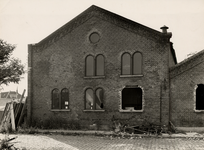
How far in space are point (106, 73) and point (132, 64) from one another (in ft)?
6.92

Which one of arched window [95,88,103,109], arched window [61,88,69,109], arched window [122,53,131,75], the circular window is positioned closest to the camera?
arched window [122,53,131,75]

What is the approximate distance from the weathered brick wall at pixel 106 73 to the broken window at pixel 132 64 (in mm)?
365

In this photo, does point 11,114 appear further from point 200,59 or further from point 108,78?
point 200,59

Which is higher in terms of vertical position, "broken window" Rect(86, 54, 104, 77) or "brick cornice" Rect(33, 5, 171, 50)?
"brick cornice" Rect(33, 5, 171, 50)

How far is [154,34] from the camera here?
725 inches

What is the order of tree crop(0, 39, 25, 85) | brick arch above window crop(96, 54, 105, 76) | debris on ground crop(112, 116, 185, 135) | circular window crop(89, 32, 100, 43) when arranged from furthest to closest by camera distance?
circular window crop(89, 32, 100, 43) < brick arch above window crop(96, 54, 105, 76) < debris on ground crop(112, 116, 185, 135) < tree crop(0, 39, 25, 85)

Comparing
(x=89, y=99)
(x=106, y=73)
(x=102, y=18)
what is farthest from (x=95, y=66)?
(x=102, y=18)

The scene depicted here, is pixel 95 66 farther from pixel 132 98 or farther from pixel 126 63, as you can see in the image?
pixel 132 98

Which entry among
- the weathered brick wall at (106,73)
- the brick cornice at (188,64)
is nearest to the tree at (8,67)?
the weathered brick wall at (106,73)

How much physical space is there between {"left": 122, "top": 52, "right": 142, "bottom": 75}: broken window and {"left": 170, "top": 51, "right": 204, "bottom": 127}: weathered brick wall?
2.37 metres

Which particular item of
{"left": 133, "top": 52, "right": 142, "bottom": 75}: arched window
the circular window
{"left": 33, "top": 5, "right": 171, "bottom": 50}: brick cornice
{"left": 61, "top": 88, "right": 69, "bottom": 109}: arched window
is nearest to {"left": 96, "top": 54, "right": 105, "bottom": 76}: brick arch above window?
the circular window

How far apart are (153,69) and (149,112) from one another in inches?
121

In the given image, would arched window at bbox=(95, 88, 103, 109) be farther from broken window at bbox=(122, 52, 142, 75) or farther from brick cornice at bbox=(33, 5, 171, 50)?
brick cornice at bbox=(33, 5, 171, 50)

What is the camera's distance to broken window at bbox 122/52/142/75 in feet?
62.3
